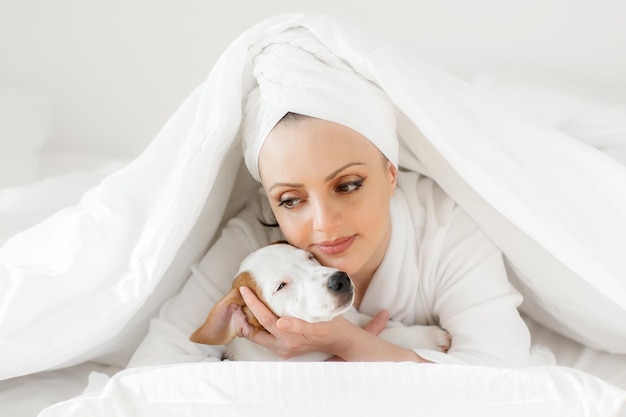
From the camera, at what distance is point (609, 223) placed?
1.37m

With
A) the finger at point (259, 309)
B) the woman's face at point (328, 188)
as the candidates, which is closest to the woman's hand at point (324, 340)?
the finger at point (259, 309)

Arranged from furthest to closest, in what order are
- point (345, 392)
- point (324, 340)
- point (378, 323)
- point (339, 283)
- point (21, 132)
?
point (21, 132) < point (378, 323) < point (324, 340) < point (339, 283) < point (345, 392)

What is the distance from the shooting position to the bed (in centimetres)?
115

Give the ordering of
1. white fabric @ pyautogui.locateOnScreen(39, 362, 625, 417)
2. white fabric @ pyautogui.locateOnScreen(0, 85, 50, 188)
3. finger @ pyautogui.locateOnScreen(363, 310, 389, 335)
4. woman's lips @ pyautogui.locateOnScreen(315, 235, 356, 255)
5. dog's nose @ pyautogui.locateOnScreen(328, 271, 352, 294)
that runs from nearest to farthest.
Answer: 1. white fabric @ pyautogui.locateOnScreen(39, 362, 625, 417)
2. dog's nose @ pyautogui.locateOnScreen(328, 271, 352, 294)
3. woman's lips @ pyautogui.locateOnScreen(315, 235, 356, 255)
4. finger @ pyautogui.locateOnScreen(363, 310, 389, 335)
5. white fabric @ pyautogui.locateOnScreen(0, 85, 50, 188)

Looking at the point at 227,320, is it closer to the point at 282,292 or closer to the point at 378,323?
the point at 282,292

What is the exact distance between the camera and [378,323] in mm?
1511

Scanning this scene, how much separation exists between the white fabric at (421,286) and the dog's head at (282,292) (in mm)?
114

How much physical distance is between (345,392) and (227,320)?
330mm

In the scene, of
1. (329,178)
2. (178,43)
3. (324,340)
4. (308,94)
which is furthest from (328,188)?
(178,43)

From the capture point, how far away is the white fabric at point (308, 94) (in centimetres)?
137

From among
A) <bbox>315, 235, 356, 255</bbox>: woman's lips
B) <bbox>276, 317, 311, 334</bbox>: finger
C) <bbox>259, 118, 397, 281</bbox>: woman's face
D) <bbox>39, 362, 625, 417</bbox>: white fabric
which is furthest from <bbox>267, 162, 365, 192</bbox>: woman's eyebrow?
<bbox>39, 362, 625, 417</bbox>: white fabric

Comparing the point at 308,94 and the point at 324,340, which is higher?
the point at 308,94

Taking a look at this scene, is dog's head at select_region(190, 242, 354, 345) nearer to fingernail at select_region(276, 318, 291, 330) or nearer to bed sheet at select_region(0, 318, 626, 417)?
fingernail at select_region(276, 318, 291, 330)

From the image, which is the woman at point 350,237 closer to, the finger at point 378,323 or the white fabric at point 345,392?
the finger at point 378,323
